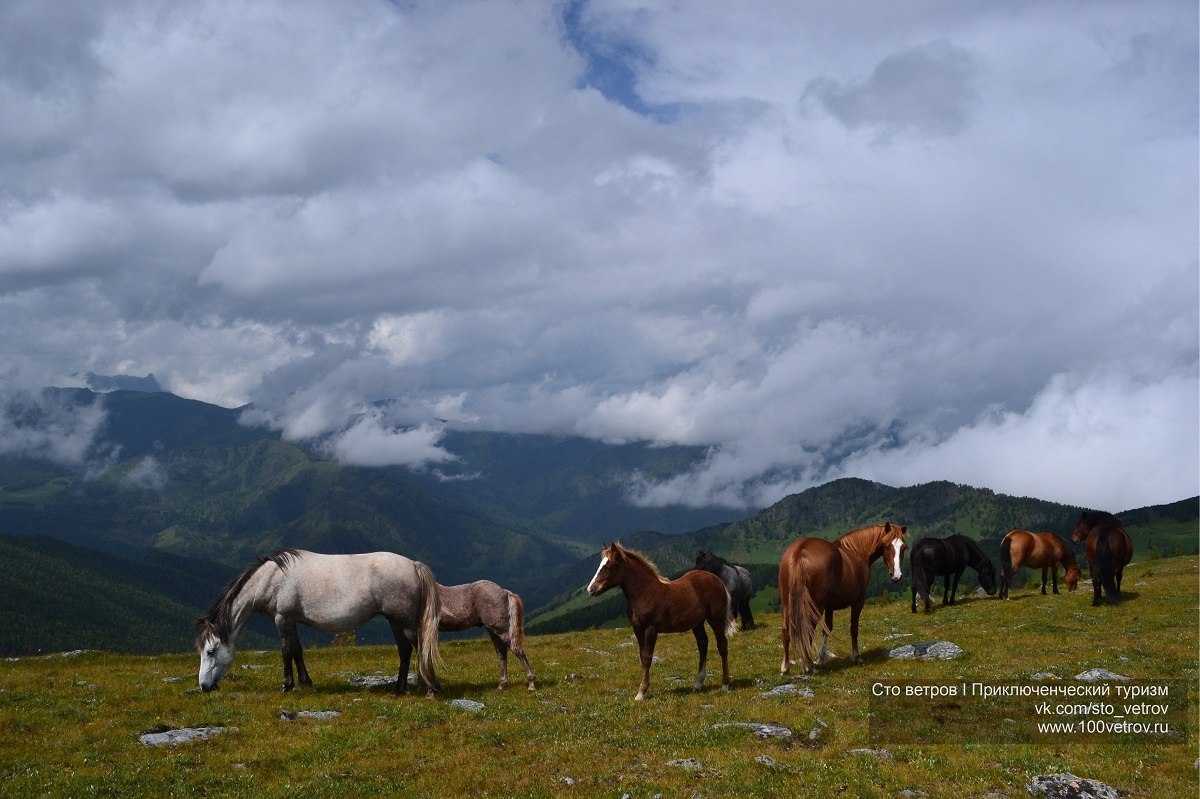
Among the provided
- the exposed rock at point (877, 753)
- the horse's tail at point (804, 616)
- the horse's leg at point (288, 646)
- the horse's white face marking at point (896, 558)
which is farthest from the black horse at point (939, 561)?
the horse's leg at point (288, 646)

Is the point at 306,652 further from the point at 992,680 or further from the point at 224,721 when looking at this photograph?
the point at 992,680

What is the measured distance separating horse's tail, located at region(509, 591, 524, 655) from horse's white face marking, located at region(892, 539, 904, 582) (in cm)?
1208

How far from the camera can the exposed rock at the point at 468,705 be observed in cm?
2074

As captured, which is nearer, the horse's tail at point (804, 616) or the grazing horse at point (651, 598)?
the grazing horse at point (651, 598)

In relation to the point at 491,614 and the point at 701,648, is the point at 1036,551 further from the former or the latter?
the point at 491,614

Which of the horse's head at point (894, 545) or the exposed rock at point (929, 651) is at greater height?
the horse's head at point (894, 545)

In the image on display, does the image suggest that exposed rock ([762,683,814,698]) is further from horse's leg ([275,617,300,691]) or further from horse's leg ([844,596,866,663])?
horse's leg ([275,617,300,691])

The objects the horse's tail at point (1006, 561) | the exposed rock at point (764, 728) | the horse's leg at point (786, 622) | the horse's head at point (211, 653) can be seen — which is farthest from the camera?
the horse's tail at point (1006, 561)

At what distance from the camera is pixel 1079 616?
35.5m

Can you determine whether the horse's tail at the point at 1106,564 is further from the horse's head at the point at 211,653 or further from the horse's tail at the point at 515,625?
the horse's head at the point at 211,653

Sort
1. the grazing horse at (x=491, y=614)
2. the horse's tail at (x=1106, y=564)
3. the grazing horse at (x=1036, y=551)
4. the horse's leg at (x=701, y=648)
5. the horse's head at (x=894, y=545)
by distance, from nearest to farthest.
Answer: the horse's leg at (x=701, y=648) < the grazing horse at (x=491, y=614) < the horse's head at (x=894, y=545) < the horse's tail at (x=1106, y=564) < the grazing horse at (x=1036, y=551)

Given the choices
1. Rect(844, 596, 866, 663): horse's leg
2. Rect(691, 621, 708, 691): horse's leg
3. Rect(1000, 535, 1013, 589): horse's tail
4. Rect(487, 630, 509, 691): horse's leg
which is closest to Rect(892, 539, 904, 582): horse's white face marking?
Rect(844, 596, 866, 663): horse's leg

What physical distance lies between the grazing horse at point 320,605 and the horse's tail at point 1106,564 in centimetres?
3310

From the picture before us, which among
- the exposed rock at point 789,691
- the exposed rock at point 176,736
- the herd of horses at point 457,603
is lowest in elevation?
the exposed rock at point 789,691
